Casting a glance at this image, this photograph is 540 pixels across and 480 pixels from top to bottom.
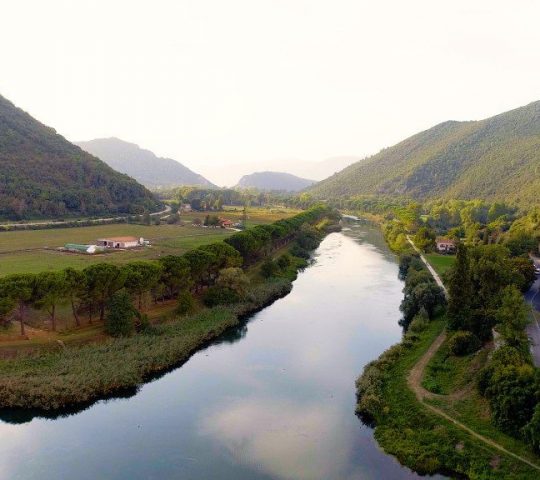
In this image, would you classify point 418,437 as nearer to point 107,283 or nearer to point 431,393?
point 431,393

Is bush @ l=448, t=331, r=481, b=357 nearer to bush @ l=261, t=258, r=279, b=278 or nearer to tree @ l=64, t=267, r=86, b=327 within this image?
tree @ l=64, t=267, r=86, b=327

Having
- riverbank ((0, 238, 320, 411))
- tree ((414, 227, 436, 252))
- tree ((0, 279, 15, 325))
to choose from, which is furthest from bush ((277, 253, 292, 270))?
tree ((0, 279, 15, 325))

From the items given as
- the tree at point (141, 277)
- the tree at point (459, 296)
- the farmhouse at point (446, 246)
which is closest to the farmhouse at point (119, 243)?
the tree at point (141, 277)

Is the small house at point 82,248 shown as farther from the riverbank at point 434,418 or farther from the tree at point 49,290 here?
the riverbank at point 434,418

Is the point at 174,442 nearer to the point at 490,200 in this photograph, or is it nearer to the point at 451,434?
the point at 451,434

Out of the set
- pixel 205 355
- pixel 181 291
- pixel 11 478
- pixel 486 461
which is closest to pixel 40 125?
pixel 181 291

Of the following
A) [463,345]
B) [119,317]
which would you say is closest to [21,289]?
[119,317]
